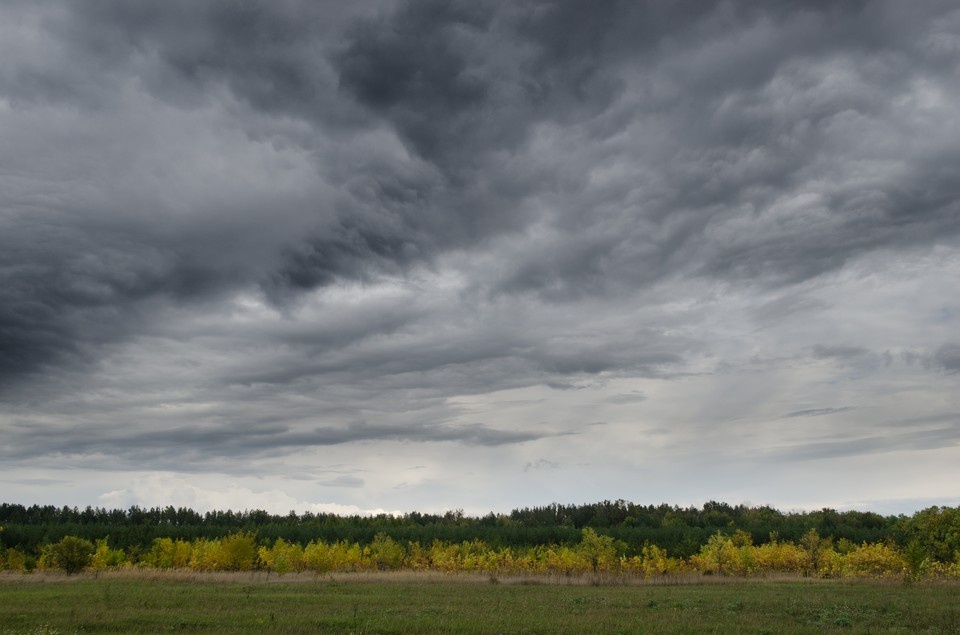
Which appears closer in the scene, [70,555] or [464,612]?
[464,612]

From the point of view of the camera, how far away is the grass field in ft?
93.2

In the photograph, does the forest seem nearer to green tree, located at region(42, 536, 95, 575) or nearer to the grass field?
green tree, located at region(42, 536, 95, 575)

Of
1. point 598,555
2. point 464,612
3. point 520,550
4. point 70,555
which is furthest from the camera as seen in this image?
point 520,550

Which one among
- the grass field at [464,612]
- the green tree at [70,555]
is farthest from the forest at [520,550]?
the grass field at [464,612]

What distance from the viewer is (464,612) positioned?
113ft

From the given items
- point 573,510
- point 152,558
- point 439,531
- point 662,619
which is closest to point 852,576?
point 662,619

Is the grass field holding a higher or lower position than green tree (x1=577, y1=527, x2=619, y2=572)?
higher

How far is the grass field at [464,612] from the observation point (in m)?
28.4

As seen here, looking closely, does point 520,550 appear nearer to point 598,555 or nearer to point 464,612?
point 598,555

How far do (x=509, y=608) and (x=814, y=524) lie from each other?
395ft

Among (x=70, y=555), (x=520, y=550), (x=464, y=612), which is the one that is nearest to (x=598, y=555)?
(x=520, y=550)

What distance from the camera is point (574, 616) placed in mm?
32812

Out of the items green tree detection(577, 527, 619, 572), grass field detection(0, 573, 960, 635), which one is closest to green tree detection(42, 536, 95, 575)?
grass field detection(0, 573, 960, 635)

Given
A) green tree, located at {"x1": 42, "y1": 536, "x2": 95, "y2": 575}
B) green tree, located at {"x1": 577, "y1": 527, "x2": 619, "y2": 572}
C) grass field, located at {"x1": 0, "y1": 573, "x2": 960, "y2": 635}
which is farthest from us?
green tree, located at {"x1": 577, "y1": 527, "x2": 619, "y2": 572}
